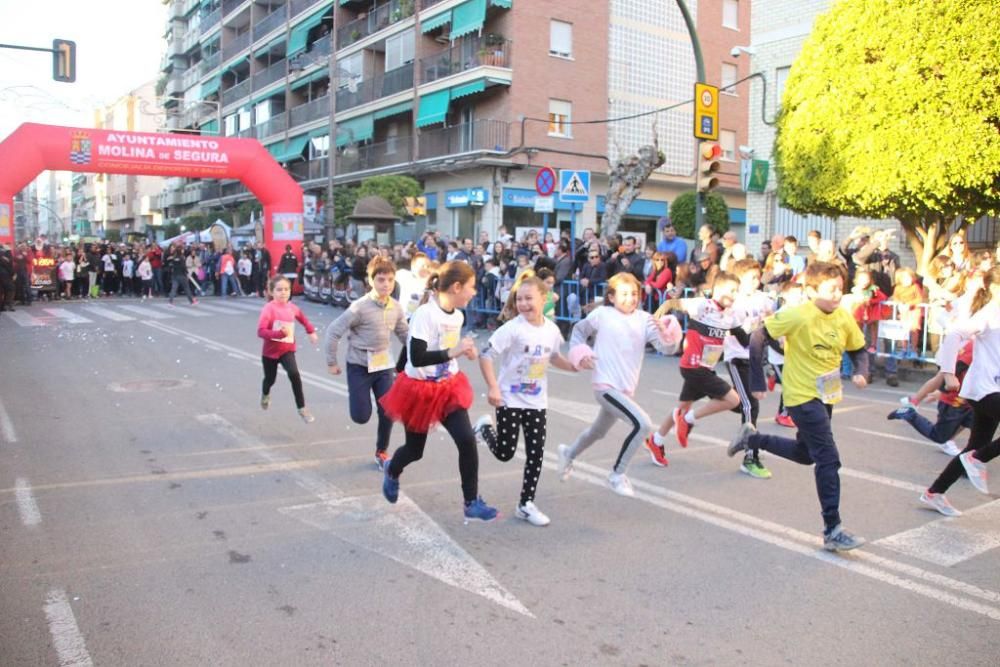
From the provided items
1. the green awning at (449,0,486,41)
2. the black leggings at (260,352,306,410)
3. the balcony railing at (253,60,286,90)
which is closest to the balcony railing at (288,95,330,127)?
the balcony railing at (253,60,286,90)

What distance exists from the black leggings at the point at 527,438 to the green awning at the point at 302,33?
40.7 metres

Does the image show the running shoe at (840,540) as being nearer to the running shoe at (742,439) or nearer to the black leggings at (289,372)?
the running shoe at (742,439)

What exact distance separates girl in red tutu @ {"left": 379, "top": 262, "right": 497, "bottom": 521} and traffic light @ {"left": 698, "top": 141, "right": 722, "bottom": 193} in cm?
953

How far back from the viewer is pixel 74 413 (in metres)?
8.98

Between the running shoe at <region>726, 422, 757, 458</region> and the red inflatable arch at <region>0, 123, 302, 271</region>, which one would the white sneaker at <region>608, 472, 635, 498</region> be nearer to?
the running shoe at <region>726, 422, 757, 458</region>

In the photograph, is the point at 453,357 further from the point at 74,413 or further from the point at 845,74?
the point at 845,74

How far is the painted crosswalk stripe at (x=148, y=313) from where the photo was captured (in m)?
20.4

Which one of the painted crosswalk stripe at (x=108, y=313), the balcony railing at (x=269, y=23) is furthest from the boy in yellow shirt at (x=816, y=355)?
the balcony railing at (x=269, y=23)

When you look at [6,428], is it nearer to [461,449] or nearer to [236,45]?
[461,449]

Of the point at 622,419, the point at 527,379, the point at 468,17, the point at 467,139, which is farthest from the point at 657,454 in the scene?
the point at 468,17

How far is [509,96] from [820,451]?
27.8 meters

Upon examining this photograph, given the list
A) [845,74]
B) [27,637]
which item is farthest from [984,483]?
[845,74]

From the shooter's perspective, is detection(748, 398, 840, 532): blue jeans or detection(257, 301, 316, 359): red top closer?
detection(748, 398, 840, 532): blue jeans

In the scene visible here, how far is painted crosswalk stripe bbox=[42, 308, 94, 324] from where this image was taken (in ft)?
63.6
